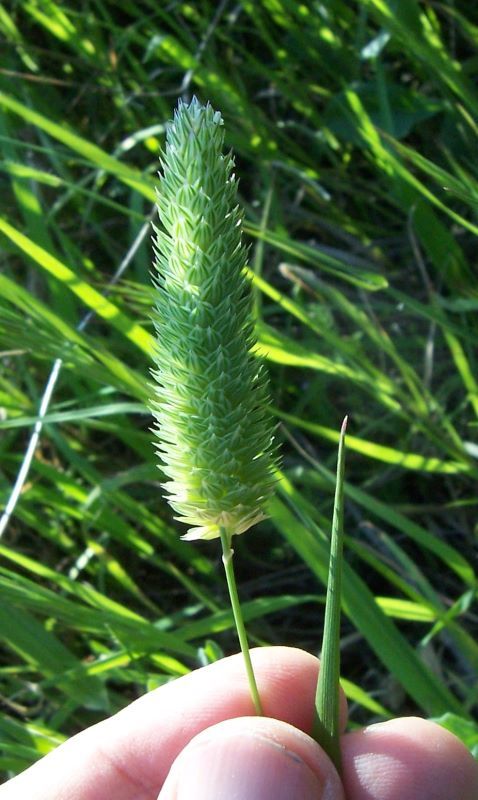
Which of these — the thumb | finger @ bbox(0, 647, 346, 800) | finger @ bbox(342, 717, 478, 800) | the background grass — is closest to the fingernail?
the thumb

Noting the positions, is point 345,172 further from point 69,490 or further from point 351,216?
point 69,490

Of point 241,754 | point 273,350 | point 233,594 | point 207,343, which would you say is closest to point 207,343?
point 207,343

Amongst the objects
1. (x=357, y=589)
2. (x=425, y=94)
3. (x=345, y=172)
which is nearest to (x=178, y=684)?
(x=357, y=589)

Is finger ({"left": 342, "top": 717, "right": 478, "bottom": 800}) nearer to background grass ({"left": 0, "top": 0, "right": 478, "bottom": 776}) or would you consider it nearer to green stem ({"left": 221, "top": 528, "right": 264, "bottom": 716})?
background grass ({"left": 0, "top": 0, "right": 478, "bottom": 776})

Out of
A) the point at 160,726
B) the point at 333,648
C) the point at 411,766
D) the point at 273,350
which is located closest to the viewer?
the point at 333,648

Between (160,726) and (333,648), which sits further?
(160,726)

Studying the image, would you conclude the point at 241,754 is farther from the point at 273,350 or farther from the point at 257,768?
the point at 273,350
